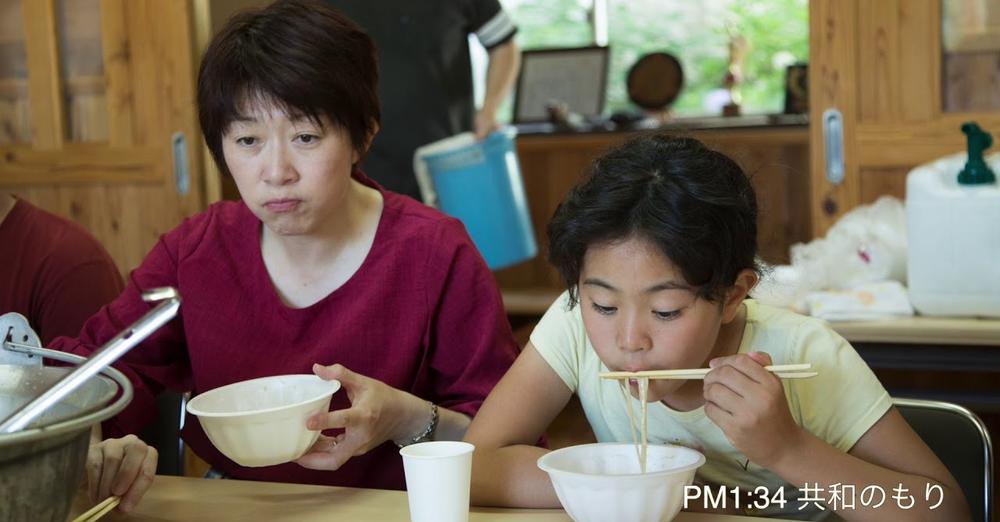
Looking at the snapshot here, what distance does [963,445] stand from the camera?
4.73ft

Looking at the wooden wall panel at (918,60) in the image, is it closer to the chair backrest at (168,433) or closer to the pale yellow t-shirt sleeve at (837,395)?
the pale yellow t-shirt sleeve at (837,395)

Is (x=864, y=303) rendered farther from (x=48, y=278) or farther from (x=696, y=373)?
(x=48, y=278)

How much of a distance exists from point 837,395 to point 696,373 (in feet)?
0.80

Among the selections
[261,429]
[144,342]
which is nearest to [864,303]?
[144,342]

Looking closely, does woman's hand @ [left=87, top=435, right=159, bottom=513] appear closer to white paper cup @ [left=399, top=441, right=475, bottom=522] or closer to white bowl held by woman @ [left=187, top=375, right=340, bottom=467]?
white bowl held by woman @ [left=187, top=375, right=340, bottom=467]

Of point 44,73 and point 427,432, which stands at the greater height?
point 44,73

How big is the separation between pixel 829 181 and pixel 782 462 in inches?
76.1

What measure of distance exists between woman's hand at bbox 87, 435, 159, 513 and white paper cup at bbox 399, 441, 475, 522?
0.32 meters

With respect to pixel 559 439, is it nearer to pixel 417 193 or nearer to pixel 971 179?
pixel 417 193

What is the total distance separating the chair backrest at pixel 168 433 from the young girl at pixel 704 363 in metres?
0.54

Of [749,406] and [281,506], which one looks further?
[281,506]

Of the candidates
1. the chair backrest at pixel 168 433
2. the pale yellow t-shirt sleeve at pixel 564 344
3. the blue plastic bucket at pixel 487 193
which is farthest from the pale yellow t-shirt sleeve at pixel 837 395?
the blue plastic bucket at pixel 487 193

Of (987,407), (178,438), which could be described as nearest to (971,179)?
(987,407)

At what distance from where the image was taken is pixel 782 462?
1.20 metres
